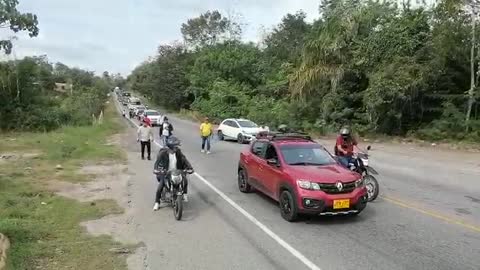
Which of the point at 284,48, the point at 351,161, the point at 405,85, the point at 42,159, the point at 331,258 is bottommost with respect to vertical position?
the point at 42,159

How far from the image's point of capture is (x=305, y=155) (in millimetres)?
10656

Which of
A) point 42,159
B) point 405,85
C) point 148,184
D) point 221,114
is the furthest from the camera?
point 221,114

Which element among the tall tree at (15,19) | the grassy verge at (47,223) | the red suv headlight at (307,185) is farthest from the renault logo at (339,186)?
the tall tree at (15,19)

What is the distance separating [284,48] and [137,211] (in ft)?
180

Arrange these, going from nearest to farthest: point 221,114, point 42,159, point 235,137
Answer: point 42,159
point 235,137
point 221,114

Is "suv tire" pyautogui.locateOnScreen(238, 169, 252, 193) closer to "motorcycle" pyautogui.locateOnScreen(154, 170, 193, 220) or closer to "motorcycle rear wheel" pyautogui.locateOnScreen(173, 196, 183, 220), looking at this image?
"motorcycle" pyautogui.locateOnScreen(154, 170, 193, 220)

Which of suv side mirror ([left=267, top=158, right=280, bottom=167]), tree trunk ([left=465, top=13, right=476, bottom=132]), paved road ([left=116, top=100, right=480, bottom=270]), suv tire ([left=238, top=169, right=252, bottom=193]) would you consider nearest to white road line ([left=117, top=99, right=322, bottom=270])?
paved road ([left=116, top=100, right=480, bottom=270])

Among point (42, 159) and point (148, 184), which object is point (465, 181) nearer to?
point (148, 184)

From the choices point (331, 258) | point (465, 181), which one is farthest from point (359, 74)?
point (331, 258)

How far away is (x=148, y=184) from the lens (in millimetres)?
14523

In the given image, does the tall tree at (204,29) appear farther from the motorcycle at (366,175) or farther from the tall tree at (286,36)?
the motorcycle at (366,175)

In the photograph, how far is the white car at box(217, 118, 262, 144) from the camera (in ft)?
97.6

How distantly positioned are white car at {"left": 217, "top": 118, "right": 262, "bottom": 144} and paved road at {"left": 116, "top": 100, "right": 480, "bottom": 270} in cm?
1547

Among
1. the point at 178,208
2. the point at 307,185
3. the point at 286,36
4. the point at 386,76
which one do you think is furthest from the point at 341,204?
the point at 286,36
